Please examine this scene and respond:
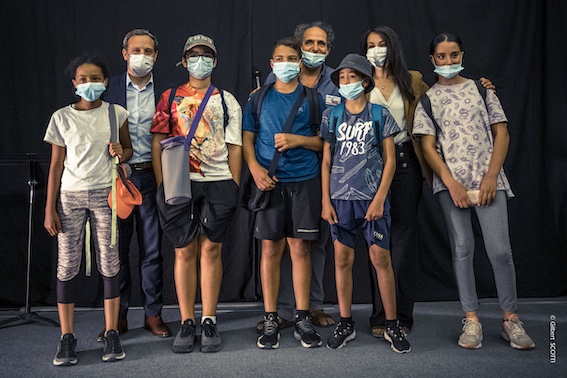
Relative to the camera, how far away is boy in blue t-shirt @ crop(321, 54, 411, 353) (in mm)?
2916

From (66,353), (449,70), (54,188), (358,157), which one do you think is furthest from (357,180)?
(66,353)

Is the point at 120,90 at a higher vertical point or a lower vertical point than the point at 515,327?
higher

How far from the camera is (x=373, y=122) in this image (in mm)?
2932

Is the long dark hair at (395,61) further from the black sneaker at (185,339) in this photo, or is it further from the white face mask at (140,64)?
the black sneaker at (185,339)

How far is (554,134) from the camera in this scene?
4.08 meters

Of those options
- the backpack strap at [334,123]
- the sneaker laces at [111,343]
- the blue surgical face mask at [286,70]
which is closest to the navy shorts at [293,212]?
the backpack strap at [334,123]

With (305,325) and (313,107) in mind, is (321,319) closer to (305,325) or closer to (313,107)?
(305,325)

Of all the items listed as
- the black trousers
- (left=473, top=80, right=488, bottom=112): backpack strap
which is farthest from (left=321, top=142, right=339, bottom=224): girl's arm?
(left=473, top=80, right=488, bottom=112): backpack strap

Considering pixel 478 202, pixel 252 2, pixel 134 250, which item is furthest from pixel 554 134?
pixel 134 250

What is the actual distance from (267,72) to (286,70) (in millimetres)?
979

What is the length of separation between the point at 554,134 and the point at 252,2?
88.6 inches

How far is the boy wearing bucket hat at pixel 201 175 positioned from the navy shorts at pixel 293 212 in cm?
20

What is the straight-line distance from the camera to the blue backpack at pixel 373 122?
2.93m

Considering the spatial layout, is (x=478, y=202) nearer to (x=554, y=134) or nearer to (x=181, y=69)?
(x=554, y=134)
